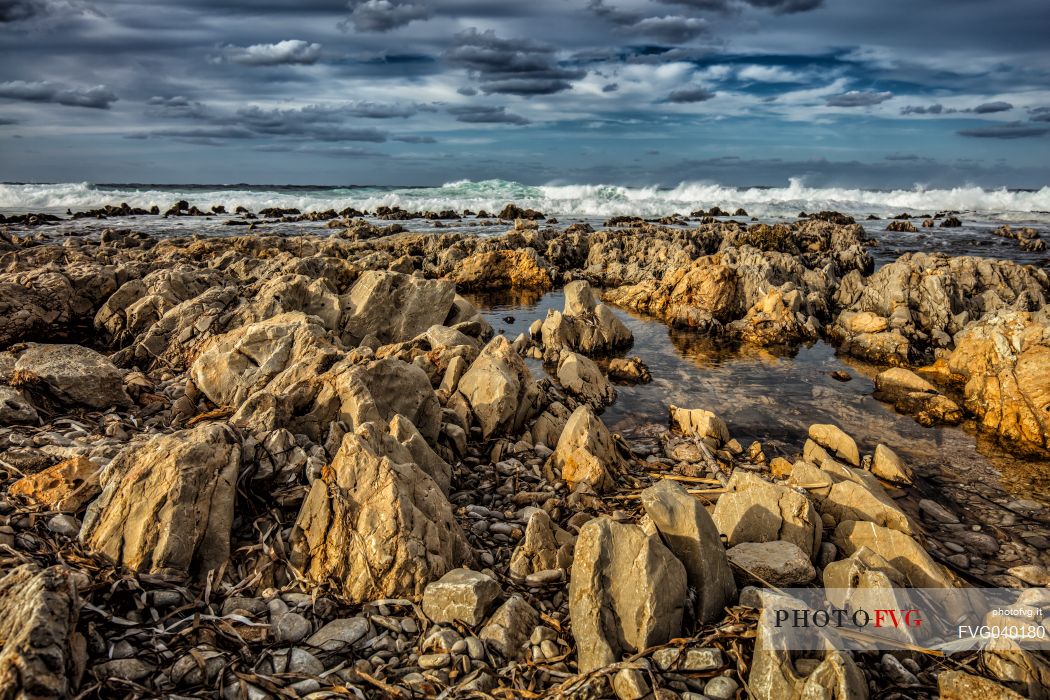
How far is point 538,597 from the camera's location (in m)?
4.55

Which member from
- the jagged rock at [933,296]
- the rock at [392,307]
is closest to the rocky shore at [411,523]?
the rock at [392,307]

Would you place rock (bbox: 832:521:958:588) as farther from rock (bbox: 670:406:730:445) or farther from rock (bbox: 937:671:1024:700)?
rock (bbox: 670:406:730:445)

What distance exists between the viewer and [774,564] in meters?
4.68

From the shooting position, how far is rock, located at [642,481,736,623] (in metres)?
4.18

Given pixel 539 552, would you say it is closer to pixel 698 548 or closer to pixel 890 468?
pixel 698 548

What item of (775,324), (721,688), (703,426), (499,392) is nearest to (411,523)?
(721,688)

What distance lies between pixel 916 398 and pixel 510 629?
1045 centimetres

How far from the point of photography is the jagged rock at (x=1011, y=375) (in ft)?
32.2

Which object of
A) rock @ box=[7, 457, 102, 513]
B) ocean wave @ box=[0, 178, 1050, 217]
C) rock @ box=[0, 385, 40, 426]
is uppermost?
ocean wave @ box=[0, 178, 1050, 217]

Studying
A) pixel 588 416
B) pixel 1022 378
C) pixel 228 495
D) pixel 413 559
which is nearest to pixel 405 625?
pixel 413 559

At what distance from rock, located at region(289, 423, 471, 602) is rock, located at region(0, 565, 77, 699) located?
1.47 meters

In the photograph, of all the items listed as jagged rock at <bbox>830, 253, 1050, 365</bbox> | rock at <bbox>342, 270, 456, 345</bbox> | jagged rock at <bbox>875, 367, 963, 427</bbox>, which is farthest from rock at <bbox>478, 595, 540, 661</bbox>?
jagged rock at <bbox>830, 253, 1050, 365</bbox>

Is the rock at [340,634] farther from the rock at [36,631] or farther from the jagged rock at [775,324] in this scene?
the jagged rock at [775,324]

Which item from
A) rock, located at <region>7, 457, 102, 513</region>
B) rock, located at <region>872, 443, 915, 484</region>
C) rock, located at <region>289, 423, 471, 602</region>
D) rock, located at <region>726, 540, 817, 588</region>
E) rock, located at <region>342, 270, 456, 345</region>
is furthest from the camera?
rock, located at <region>342, 270, 456, 345</region>
